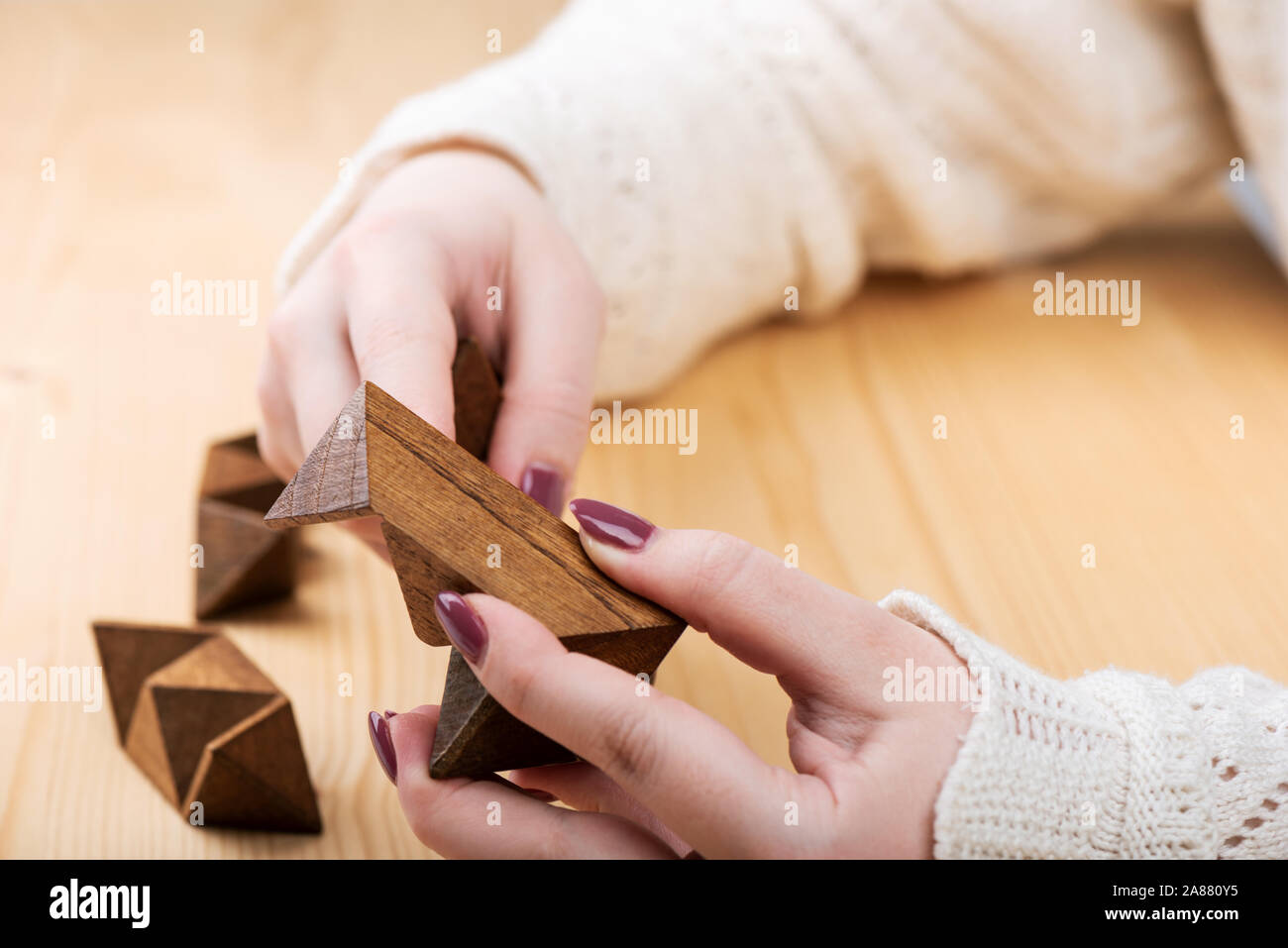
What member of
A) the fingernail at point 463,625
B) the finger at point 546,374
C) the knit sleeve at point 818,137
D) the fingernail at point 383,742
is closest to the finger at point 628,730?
the fingernail at point 463,625

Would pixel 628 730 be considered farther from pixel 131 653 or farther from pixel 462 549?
pixel 131 653

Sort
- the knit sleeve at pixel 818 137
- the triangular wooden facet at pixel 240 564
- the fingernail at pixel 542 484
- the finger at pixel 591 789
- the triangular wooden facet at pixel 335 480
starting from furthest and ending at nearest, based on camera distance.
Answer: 1. the knit sleeve at pixel 818 137
2. the triangular wooden facet at pixel 240 564
3. the fingernail at pixel 542 484
4. the finger at pixel 591 789
5. the triangular wooden facet at pixel 335 480

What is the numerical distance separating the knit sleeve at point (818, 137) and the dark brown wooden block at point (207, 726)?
356 millimetres

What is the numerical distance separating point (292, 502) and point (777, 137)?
0.64 m

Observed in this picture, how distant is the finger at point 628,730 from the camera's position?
481 millimetres

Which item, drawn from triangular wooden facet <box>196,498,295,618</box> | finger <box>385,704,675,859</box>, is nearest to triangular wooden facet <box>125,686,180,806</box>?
triangular wooden facet <box>196,498,295,618</box>

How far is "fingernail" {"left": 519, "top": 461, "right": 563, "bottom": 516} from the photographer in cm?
71

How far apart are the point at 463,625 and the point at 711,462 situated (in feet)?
1.60

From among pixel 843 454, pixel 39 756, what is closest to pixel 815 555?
pixel 843 454

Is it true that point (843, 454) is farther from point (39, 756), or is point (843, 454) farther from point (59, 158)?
point (59, 158)

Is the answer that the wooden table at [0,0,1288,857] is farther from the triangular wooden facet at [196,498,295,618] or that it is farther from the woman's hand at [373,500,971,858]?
the woman's hand at [373,500,971,858]

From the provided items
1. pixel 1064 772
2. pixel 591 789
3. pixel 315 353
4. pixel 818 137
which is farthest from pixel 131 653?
pixel 818 137

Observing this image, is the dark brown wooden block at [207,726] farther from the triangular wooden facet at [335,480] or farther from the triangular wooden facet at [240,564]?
the triangular wooden facet at [335,480]

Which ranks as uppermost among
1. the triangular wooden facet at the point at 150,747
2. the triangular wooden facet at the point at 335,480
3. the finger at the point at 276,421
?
the finger at the point at 276,421
